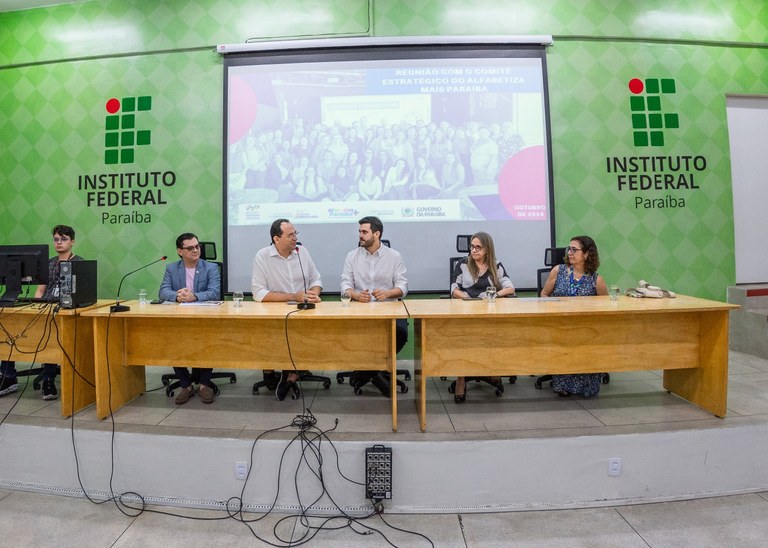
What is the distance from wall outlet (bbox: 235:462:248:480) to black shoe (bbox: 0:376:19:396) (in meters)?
2.04

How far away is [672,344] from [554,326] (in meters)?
0.75

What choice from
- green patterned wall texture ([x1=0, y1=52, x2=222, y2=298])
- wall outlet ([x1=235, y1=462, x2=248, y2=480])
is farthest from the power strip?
green patterned wall texture ([x1=0, y1=52, x2=222, y2=298])

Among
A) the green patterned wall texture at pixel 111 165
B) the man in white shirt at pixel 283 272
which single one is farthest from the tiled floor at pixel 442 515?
the green patterned wall texture at pixel 111 165

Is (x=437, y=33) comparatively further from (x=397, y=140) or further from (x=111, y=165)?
(x=111, y=165)

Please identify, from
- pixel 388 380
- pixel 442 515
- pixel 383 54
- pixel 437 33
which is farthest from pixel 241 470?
pixel 437 33

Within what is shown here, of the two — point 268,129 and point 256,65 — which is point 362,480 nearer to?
point 268,129

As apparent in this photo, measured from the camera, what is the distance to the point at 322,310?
2408 millimetres

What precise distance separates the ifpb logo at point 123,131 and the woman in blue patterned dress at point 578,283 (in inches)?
164

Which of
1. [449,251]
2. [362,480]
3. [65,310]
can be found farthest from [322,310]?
[449,251]

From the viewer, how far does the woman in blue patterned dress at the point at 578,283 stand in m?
2.69

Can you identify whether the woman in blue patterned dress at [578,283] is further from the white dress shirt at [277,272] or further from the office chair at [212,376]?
the office chair at [212,376]

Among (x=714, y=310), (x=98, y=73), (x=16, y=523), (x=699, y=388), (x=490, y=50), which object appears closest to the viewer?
(x=16, y=523)

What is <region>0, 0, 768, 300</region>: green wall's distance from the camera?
13.4 feet

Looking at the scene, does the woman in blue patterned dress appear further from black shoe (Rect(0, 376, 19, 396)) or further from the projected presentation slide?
black shoe (Rect(0, 376, 19, 396))
